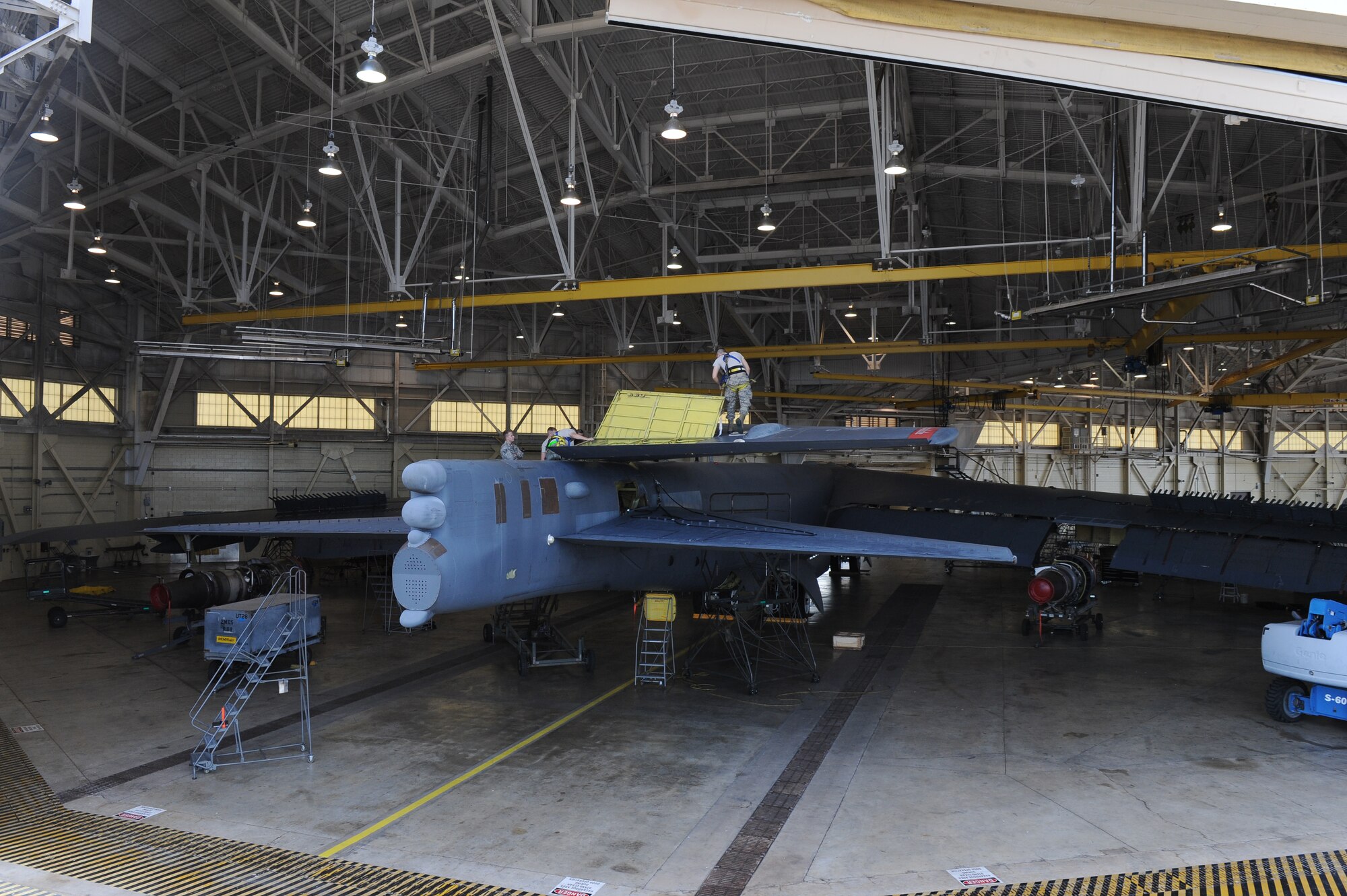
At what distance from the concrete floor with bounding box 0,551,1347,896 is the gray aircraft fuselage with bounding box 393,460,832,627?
93.4 inches

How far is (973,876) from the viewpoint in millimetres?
9023

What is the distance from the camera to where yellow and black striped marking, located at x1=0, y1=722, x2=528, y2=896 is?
866cm

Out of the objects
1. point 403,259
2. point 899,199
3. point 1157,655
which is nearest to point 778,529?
point 1157,655

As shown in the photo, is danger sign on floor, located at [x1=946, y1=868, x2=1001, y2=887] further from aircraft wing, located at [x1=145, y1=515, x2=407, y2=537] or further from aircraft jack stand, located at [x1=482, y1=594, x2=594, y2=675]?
aircraft wing, located at [x1=145, y1=515, x2=407, y2=537]

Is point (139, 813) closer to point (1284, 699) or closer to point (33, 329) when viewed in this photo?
point (1284, 699)

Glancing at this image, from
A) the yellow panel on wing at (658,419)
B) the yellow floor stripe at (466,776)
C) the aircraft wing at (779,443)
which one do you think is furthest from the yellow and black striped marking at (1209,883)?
the yellow panel on wing at (658,419)

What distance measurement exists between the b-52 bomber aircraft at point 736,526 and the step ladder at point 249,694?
1933 mm

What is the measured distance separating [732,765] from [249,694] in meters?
7.56

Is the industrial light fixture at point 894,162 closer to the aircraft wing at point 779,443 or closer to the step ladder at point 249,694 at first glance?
the aircraft wing at point 779,443

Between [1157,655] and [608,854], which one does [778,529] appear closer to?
[608,854]

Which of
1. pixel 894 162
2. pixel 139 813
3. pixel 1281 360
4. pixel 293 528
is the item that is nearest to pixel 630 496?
pixel 293 528

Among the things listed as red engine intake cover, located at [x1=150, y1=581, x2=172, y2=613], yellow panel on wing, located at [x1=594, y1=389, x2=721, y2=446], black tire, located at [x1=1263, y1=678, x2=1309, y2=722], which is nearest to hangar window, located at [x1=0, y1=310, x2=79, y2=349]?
red engine intake cover, located at [x1=150, y1=581, x2=172, y2=613]

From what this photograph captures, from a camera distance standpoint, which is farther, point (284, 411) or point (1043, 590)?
point (284, 411)

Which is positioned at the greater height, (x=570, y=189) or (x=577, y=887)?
(x=570, y=189)
